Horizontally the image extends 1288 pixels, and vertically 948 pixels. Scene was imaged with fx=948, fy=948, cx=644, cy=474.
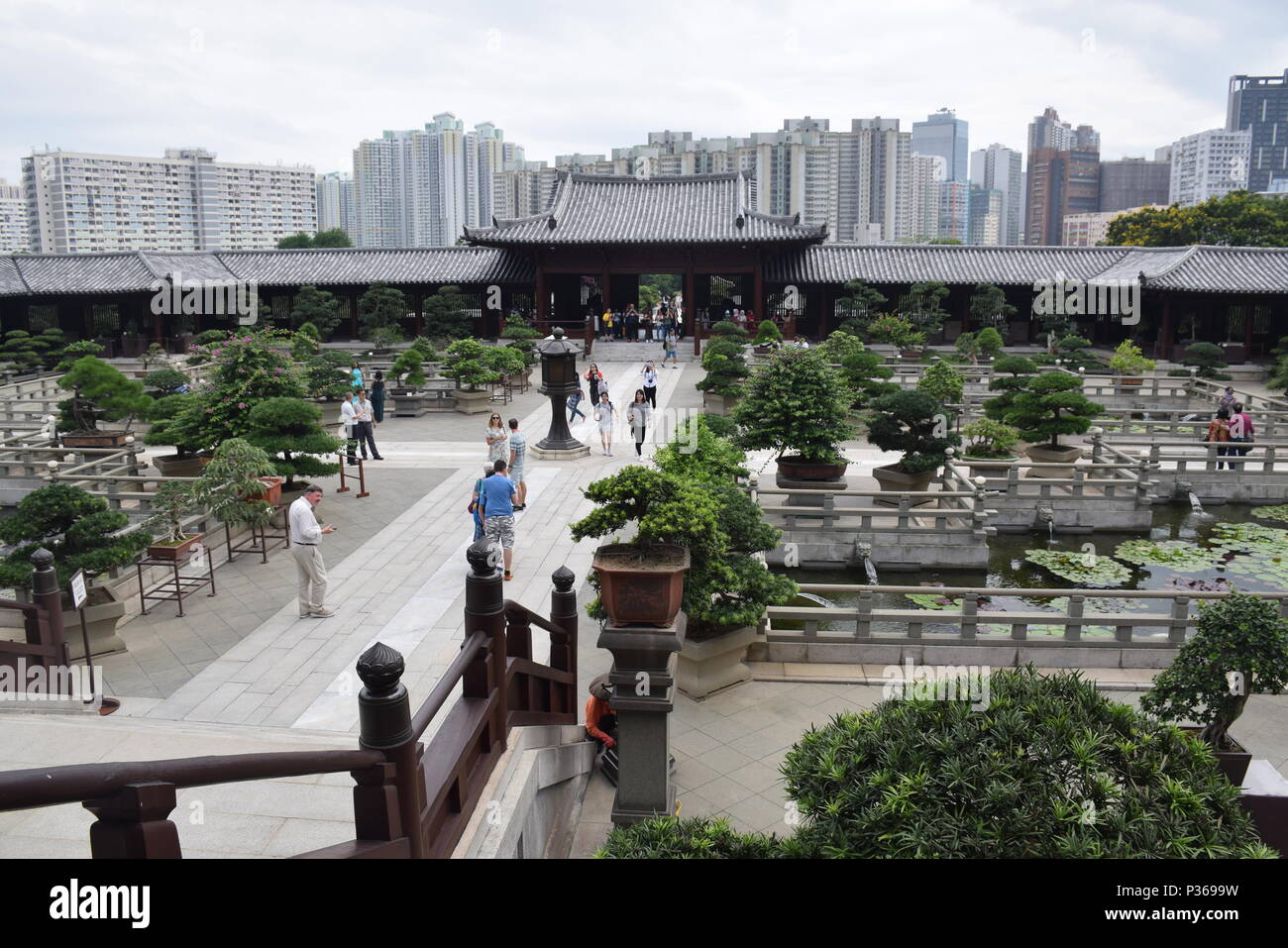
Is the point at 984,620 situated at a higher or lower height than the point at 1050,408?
lower

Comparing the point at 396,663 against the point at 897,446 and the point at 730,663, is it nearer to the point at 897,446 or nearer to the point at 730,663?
the point at 730,663

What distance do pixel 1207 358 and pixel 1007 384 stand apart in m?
12.8

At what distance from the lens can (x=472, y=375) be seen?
2427cm

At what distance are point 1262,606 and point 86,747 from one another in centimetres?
832

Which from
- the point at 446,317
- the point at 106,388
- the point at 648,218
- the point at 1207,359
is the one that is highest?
the point at 648,218

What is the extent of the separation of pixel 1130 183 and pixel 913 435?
538ft

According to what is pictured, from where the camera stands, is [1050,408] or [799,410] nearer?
[799,410]

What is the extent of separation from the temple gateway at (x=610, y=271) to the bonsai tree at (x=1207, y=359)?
4872 millimetres

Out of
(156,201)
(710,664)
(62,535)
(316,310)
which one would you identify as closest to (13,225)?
(156,201)

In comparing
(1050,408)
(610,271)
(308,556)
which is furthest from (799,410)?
(610,271)

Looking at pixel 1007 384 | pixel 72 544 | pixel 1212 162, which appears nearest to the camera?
pixel 72 544

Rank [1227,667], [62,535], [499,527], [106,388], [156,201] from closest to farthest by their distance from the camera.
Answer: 1. [1227,667]
2. [62,535]
3. [499,527]
4. [106,388]
5. [156,201]

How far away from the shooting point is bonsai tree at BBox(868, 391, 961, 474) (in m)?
16.5

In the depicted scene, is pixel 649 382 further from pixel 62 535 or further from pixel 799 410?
pixel 62 535
